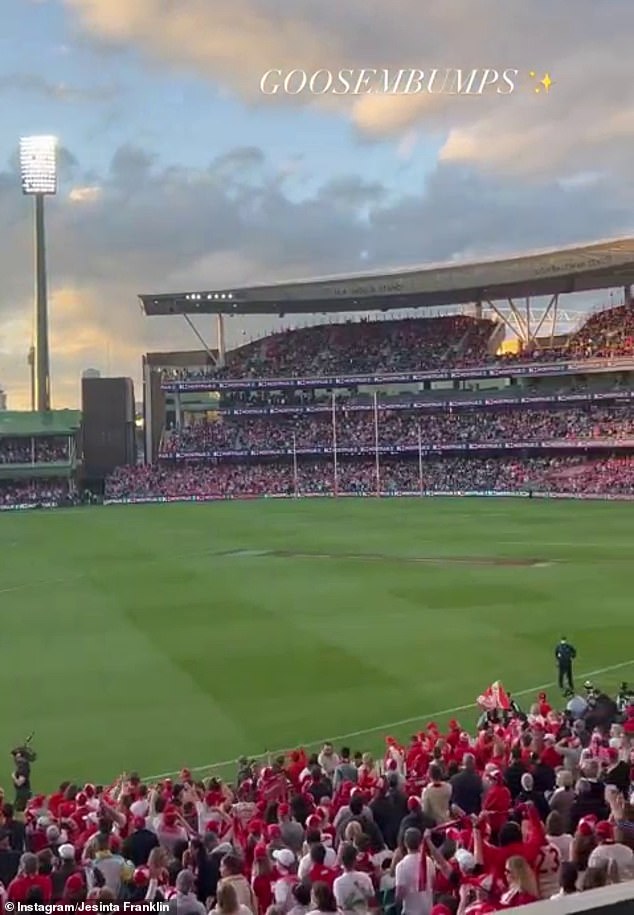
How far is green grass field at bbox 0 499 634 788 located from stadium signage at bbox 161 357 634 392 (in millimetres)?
32162

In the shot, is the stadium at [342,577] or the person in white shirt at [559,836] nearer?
the person in white shirt at [559,836]

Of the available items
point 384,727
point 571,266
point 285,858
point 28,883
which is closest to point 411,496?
point 571,266

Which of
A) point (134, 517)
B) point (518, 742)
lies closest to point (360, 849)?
point (518, 742)

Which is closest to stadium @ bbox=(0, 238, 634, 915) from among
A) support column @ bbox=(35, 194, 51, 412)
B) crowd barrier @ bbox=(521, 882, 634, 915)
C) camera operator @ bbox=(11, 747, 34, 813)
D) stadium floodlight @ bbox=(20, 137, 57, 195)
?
crowd barrier @ bbox=(521, 882, 634, 915)

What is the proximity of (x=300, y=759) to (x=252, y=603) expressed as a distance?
62.2 feet

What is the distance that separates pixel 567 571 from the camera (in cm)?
3669

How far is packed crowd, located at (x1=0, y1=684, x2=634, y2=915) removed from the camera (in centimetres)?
642

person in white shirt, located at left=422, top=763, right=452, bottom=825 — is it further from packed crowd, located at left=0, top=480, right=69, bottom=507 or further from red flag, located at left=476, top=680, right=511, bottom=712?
packed crowd, located at left=0, top=480, right=69, bottom=507

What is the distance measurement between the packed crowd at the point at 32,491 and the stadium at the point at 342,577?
401mm

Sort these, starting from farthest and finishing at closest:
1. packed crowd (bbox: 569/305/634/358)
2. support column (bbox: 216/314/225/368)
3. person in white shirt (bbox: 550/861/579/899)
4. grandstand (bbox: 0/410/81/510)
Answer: support column (bbox: 216/314/225/368) → grandstand (bbox: 0/410/81/510) → packed crowd (bbox: 569/305/634/358) → person in white shirt (bbox: 550/861/579/899)

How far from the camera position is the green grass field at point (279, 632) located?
727 inches

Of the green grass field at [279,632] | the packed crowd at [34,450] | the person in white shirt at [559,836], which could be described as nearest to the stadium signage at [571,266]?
the green grass field at [279,632]

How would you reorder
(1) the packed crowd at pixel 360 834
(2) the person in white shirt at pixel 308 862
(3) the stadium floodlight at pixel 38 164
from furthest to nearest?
(3) the stadium floodlight at pixel 38 164 < (2) the person in white shirt at pixel 308 862 < (1) the packed crowd at pixel 360 834

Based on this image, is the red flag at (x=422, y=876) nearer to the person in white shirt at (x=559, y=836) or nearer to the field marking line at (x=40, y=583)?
the person in white shirt at (x=559, y=836)
